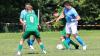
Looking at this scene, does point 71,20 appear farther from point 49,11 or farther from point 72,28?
point 49,11

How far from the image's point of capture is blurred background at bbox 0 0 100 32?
46.7 meters

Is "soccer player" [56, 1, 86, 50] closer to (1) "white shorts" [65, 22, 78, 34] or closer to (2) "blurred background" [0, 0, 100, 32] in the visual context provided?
(1) "white shorts" [65, 22, 78, 34]

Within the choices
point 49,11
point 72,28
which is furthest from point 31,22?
point 49,11

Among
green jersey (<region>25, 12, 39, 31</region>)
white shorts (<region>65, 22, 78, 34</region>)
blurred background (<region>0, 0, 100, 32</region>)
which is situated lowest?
blurred background (<region>0, 0, 100, 32</region>)

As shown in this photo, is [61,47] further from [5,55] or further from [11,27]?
[11,27]

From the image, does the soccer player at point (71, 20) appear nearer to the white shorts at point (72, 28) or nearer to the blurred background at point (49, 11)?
the white shorts at point (72, 28)

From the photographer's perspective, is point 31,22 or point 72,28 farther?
point 72,28

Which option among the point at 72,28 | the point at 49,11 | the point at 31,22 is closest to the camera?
the point at 31,22

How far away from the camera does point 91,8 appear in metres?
48.9

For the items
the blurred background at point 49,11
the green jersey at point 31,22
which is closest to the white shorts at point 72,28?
the green jersey at point 31,22

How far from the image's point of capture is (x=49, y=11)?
49.5 meters

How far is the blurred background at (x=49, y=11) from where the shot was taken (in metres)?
46.7

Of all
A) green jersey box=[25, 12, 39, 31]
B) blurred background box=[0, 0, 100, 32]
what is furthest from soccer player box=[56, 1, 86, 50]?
blurred background box=[0, 0, 100, 32]

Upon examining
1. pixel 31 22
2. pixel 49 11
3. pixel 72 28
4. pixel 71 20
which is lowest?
pixel 49 11
